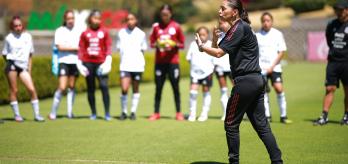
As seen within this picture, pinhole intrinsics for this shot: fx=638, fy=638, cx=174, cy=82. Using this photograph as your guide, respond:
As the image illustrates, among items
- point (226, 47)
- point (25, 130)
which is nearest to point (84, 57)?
point (25, 130)

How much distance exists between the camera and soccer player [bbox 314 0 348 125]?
12.0 meters

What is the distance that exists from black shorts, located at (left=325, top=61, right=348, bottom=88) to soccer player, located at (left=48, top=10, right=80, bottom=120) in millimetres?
5373

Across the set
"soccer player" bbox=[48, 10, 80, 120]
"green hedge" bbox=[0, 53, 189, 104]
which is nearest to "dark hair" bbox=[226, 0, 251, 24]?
"soccer player" bbox=[48, 10, 80, 120]

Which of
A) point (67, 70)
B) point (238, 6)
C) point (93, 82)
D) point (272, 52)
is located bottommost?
point (93, 82)

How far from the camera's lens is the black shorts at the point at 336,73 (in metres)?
12.0

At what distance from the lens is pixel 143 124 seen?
12664 millimetres

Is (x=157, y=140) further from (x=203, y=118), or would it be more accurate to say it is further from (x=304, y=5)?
(x=304, y=5)

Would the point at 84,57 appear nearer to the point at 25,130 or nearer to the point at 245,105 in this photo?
the point at 25,130

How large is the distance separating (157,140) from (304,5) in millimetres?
43773

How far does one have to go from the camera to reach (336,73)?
478 inches

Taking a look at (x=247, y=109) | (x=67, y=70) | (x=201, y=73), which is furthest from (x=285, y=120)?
(x=247, y=109)

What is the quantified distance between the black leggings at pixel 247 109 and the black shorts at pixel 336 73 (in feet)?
15.5

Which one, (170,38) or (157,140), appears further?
(170,38)

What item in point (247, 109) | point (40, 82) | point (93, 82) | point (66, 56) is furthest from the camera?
point (40, 82)
